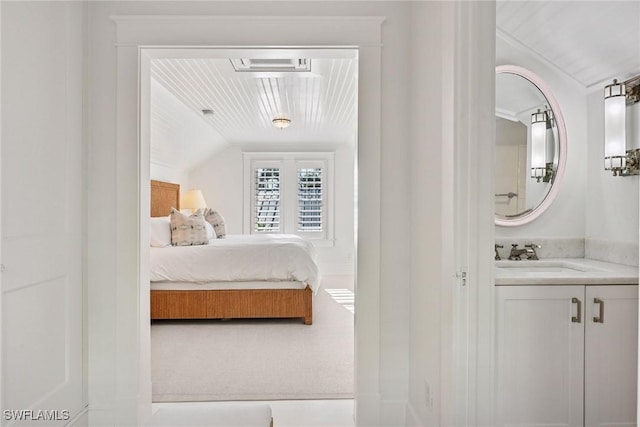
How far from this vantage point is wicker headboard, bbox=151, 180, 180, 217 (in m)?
5.54

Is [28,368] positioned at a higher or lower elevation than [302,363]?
higher

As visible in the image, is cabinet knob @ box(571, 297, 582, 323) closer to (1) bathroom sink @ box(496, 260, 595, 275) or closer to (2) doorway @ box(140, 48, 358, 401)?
(1) bathroom sink @ box(496, 260, 595, 275)

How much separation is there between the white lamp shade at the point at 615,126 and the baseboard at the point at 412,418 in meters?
1.78

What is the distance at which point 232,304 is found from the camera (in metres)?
4.15

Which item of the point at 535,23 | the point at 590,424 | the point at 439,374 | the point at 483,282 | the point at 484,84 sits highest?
the point at 535,23

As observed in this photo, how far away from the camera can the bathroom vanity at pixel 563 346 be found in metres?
1.80

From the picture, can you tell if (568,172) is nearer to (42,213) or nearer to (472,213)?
(472,213)

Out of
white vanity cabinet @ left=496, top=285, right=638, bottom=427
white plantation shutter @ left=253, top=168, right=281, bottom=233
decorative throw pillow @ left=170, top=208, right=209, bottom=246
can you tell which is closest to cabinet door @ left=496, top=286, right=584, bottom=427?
white vanity cabinet @ left=496, top=285, right=638, bottom=427

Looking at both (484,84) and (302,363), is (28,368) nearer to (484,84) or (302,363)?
(302,363)

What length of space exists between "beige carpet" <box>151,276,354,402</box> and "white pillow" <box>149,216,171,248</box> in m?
0.83

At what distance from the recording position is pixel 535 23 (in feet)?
7.49

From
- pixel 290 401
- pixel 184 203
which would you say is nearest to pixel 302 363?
pixel 290 401

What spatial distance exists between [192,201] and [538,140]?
18.1ft

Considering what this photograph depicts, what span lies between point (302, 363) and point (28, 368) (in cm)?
183
